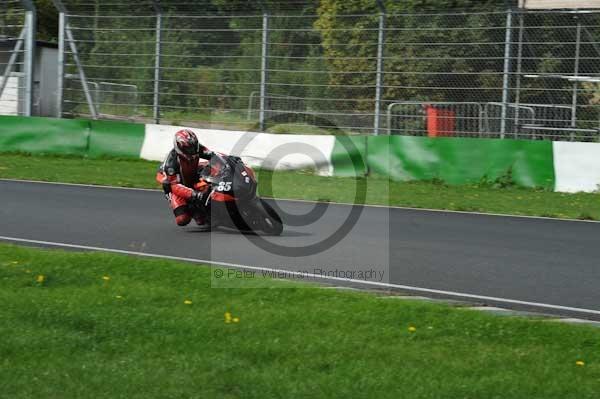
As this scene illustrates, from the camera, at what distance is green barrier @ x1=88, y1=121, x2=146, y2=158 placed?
20.4 metres

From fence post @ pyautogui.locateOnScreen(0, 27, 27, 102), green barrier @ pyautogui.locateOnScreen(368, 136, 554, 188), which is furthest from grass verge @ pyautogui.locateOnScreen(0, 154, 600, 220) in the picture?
fence post @ pyautogui.locateOnScreen(0, 27, 27, 102)

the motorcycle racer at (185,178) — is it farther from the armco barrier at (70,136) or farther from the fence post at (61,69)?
the fence post at (61,69)

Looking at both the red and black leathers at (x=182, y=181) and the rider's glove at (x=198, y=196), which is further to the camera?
the red and black leathers at (x=182, y=181)

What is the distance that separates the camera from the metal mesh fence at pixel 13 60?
23.0 m

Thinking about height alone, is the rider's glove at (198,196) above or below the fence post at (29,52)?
below

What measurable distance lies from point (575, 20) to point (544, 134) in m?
2.17

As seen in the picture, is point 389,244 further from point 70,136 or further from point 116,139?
point 70,136

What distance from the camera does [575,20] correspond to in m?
17.8

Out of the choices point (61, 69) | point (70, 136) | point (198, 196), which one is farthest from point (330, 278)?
point (61, 69)

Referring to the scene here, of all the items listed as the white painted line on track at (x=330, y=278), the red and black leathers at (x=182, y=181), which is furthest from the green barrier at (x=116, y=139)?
the white painted line on track at (x=330, y=278)

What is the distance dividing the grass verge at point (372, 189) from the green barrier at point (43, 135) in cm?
70

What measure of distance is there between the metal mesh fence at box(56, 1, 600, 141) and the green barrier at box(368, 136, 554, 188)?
93cm

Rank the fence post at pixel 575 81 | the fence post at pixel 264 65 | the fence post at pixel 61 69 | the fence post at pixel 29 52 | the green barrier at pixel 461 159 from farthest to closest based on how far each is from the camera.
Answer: the fence post at pixel 61 69 < the fence post at pixel 29 52 < the fence post at pixel 264 65 < the fence post at pixel 575 81 < the green barrier at pixel 461 159

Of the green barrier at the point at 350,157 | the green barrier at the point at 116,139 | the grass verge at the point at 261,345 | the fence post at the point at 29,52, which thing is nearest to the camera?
the grass verge at the point at 261,345
